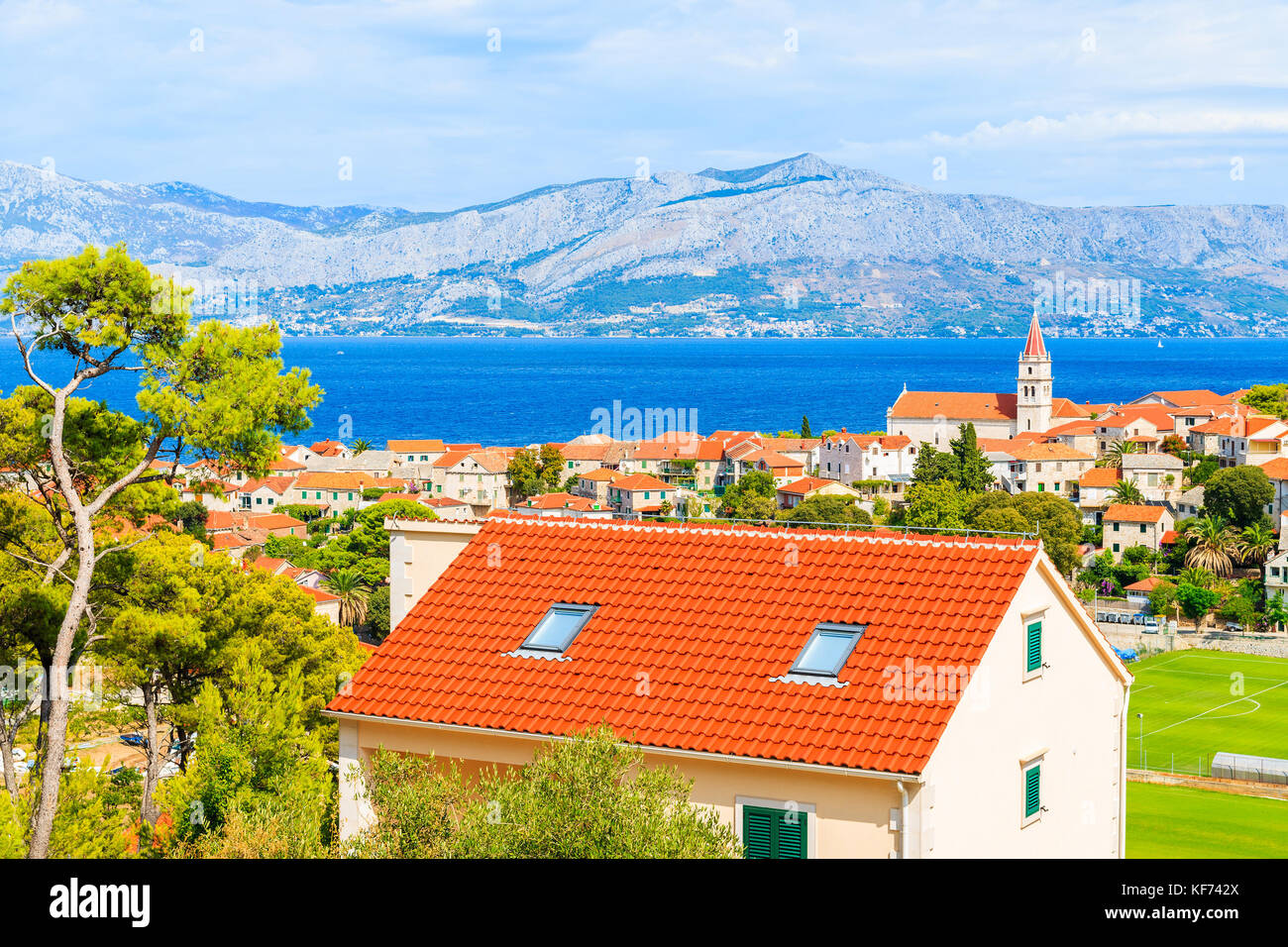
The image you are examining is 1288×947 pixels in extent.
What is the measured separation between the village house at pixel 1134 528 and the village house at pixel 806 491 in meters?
20.4

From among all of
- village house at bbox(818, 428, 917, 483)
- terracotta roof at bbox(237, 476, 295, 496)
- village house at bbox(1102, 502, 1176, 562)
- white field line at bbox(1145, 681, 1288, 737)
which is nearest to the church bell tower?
village house at bbox(818, 428, 917, 483)

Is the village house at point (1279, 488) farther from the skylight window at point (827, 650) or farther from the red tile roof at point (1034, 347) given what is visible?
the skylight window at point (827, 650)

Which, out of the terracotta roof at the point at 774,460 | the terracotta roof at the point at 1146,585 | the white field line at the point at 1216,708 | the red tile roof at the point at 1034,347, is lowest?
the white field line at the point at 1216,708

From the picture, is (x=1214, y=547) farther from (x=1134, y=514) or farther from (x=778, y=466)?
(x=778, y=466)

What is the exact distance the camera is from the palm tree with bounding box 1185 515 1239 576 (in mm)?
83106

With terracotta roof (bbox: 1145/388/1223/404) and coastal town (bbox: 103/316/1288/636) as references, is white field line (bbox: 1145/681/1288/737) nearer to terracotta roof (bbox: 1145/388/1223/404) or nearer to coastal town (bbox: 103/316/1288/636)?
coastal town (bbox: 103/316/1288/636)

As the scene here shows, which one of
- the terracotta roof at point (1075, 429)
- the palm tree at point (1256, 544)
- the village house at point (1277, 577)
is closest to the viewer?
the village house at point (1277, 577)

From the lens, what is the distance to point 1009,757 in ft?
39.5

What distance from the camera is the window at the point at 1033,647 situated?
1224 centimetres

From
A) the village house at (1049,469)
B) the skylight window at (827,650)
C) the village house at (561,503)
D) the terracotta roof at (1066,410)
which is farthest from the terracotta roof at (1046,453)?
the skylight window at (827,650)

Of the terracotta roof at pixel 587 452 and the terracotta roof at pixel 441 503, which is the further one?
the terracotta roof at pixel 587 452

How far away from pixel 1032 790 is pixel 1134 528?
277ft
